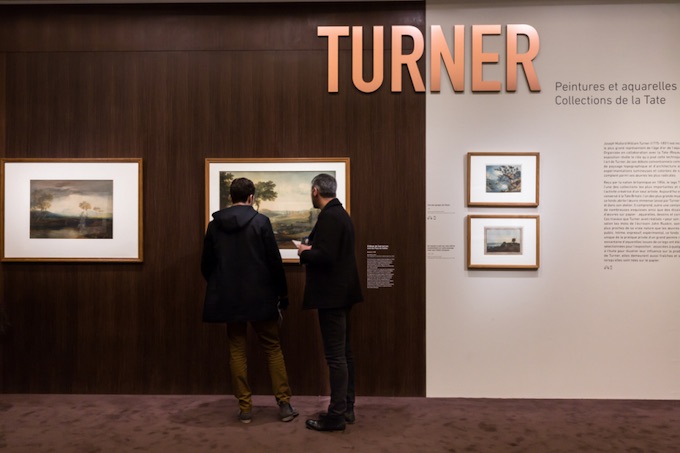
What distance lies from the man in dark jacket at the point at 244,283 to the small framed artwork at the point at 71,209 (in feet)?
3.35

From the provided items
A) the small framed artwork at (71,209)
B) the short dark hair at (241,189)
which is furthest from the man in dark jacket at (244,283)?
the small framed artwork at (71,209)

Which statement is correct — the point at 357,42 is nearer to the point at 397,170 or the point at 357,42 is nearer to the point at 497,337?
the point at 397,170

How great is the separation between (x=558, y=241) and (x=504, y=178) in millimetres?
673

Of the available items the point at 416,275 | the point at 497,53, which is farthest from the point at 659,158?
the point at 416,275

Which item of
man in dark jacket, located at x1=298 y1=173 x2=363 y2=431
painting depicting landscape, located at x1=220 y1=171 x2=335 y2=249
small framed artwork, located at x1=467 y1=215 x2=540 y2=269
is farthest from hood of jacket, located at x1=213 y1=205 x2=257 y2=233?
small framed artwork, located at x1=467 y1=215 x2=540 y2=269

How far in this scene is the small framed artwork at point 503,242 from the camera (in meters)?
3.77

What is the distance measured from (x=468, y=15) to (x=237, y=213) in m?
2.46

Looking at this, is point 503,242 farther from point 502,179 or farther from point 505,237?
point 502,179

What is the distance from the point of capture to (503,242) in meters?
3.78

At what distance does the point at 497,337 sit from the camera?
380cm

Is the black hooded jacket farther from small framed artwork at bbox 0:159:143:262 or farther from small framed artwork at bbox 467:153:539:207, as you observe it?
small framed artwork at bbox 467:153:539:207

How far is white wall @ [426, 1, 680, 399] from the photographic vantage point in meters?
3.75

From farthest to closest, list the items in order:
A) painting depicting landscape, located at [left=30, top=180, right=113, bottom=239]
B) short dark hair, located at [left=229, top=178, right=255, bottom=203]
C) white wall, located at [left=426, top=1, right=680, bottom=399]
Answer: painting depicting landscape, located at [left=30, top=180, right=113, bottom=239], white wall, located at [left=426, top=1, right=680, bottom=399], short dark hair, located at [left=229, top=178, right=255, bottom=203]

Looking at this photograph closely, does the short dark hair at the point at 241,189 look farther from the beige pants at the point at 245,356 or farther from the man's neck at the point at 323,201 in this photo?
the beige pants at the point at 245,356
